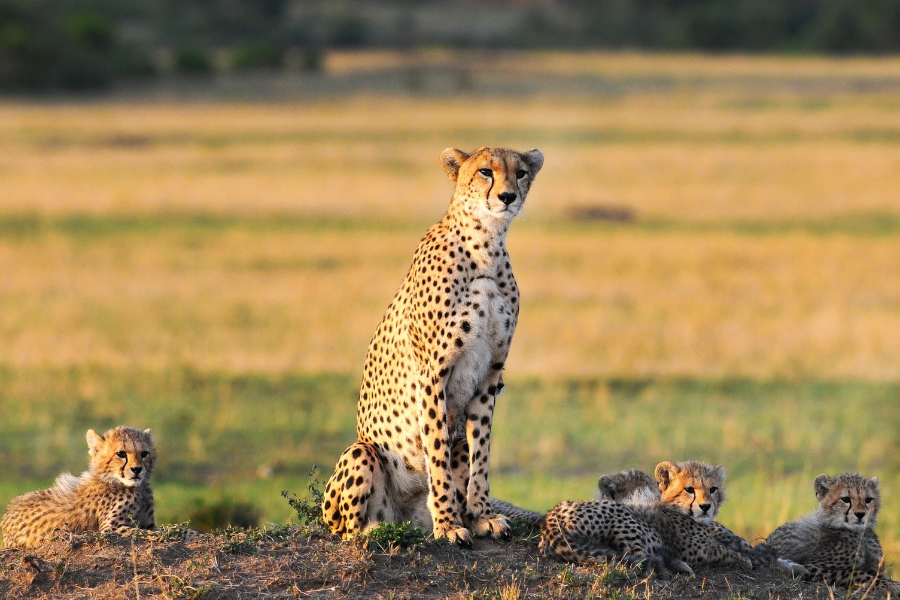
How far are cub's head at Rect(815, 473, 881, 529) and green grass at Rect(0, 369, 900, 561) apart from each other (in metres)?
2.98

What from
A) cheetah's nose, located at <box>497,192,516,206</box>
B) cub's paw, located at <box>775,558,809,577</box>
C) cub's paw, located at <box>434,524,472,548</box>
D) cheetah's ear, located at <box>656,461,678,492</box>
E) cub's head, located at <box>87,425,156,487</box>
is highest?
cheetah's nose, located at <box>497,192,516,206</box>

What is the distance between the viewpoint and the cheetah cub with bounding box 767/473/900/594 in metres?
5.70

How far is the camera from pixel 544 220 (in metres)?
28.0

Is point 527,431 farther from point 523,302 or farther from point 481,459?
point 481,459

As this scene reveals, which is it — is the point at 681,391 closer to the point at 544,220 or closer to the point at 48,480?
the point at 48,480

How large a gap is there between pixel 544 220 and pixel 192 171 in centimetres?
1052

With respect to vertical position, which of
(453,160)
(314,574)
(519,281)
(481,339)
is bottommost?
(314,574)

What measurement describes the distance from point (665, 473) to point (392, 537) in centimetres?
129

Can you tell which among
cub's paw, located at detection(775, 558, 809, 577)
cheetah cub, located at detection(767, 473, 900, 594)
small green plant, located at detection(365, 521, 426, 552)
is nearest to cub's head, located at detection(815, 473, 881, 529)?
cheetah cub, located at detection(767, 473, 900, 594)

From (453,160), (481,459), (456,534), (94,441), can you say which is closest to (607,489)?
(481,459)

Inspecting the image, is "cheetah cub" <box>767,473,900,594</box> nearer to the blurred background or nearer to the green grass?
the blurred background

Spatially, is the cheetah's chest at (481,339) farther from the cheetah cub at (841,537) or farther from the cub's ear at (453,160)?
the cheetah cub at (841,537)

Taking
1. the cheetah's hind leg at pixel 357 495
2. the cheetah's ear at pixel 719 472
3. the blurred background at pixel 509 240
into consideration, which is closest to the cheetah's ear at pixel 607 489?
the cheetah's ear at pixel 719 472

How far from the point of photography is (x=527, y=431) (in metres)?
12.7
